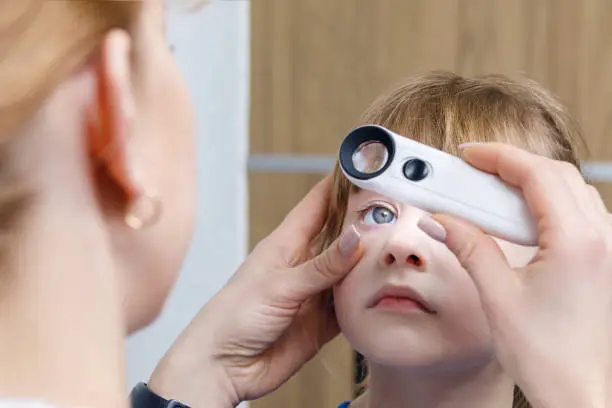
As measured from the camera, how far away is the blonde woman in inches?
15.3

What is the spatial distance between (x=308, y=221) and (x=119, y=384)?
44cm

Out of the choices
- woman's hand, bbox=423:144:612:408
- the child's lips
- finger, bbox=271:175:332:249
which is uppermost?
woman's hand, bbox=423:144:612:408

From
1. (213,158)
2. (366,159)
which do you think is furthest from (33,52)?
(213,158)

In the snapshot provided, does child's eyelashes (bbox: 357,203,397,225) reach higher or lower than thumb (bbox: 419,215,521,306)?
lower

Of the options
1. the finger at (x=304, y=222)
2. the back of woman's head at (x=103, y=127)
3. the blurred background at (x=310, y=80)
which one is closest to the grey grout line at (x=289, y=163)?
the blurred background at (x=310, y=80)

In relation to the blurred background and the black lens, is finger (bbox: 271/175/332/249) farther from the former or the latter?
the blurred background

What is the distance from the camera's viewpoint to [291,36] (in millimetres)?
1312

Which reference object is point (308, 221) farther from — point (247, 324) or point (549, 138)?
point (549, 138)

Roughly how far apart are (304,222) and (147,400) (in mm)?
248

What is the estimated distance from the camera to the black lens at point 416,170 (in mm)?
568

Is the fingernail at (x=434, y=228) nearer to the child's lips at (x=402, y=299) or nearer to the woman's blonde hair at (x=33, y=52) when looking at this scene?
the child's lips at (x=402, y=299)

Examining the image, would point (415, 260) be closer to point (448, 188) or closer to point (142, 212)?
point (448, 188)

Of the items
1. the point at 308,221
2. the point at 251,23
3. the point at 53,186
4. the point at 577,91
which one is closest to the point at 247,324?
the point at 308,221

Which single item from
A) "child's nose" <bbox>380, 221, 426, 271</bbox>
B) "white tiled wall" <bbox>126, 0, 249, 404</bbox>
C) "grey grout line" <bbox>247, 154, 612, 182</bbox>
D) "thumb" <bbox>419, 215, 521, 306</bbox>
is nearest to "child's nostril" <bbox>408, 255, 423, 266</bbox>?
"child's nose" <bbox>380, 221, 426, 271</bbox>
